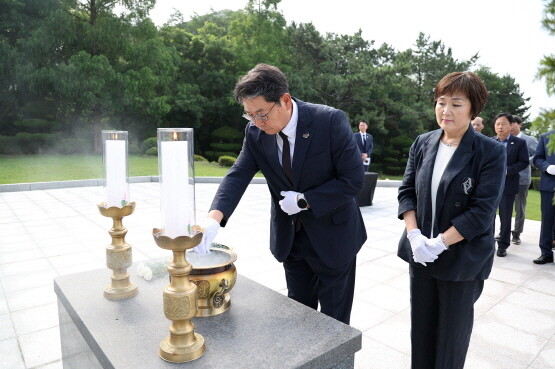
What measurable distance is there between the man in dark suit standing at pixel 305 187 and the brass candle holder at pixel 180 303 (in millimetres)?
532

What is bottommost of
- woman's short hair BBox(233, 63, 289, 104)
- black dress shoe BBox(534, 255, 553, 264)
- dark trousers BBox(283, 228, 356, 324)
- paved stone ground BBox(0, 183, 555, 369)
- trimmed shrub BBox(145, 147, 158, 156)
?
paved stone ground BBox(0, 183, 555, 369)

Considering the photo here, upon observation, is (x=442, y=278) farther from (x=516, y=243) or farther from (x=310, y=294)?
(x=516, y=243)

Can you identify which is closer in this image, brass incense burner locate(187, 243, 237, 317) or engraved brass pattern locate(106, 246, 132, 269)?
brass incense burner locate(187, 243, 237, 317)

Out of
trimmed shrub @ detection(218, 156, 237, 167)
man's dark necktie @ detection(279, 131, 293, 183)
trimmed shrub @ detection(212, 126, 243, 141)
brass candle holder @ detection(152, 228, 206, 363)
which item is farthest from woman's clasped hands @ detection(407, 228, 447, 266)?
trimmed shrub @ detection(212, 126, 243, 141)

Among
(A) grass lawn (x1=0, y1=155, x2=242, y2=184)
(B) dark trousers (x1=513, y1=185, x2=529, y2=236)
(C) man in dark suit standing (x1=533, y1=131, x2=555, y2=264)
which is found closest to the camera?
(C) man in dark suit standing (x1=533, y1=131, x2=555, y2=264)

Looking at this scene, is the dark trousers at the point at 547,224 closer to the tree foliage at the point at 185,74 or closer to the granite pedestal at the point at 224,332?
the granite pedestal at the point at 224,332

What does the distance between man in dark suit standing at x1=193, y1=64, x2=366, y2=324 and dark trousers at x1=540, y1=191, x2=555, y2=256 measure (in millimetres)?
3552

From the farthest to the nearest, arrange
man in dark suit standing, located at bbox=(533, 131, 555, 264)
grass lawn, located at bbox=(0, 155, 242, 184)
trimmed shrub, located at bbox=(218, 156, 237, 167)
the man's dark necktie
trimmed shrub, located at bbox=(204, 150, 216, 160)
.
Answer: trimmed shrub, located at bbox=(204, 150, 216, 160), trimmed shrub, located at bbox=(218, 156, 237, 167), grass lawn, located at bbox=(0, 155, 242, 184), man in dark suit standing, located at bbox=(533, 131, 555, 264), the man's dark necktie

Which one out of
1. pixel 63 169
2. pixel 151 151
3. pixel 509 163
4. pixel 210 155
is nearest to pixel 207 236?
pixel 509 163

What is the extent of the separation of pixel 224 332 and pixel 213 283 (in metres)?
0.17

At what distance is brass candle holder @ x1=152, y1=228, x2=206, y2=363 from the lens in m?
1.07

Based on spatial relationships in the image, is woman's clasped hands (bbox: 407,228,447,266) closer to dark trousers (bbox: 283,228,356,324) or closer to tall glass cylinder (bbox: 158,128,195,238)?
dark trousers (bbox: 283,228,356,324)

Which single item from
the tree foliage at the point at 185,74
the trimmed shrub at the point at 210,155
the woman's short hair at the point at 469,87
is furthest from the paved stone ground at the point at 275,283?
the trimmed shrub at the point at 210,155

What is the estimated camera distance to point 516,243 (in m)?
5.57
